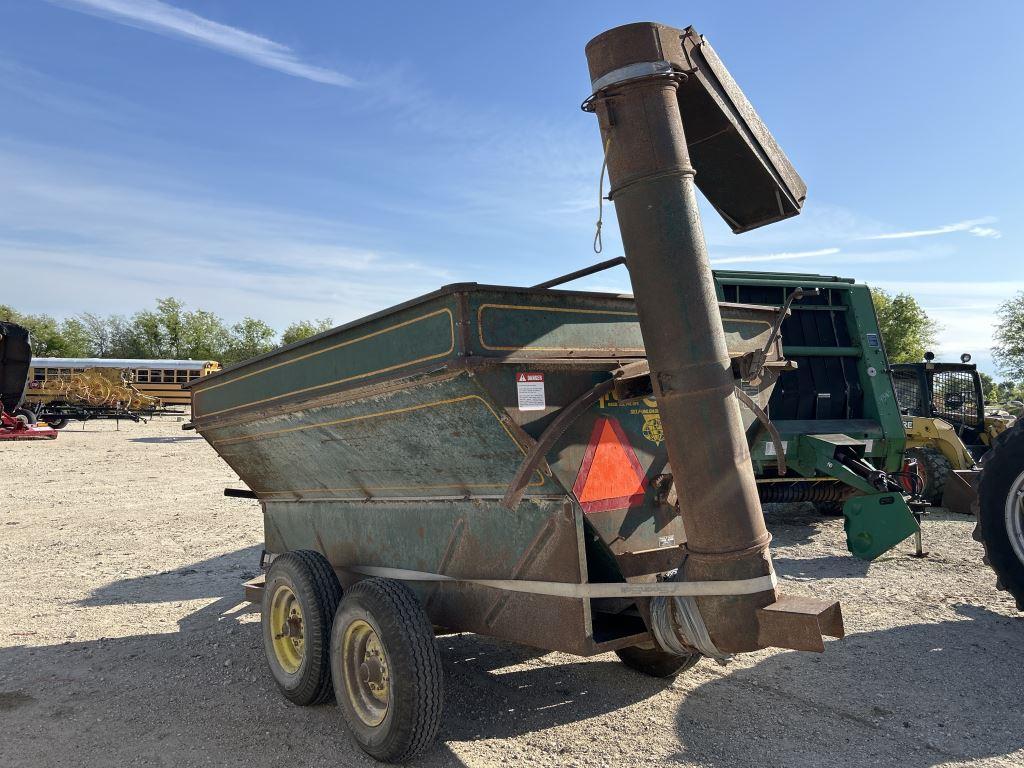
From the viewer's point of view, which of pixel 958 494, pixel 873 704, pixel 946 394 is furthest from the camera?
pixel 946 394

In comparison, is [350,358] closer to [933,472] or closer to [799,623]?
[799,623]

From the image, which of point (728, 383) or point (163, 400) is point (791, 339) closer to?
point (728, 383)

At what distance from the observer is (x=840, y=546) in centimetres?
769

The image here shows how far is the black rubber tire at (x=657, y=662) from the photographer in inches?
163

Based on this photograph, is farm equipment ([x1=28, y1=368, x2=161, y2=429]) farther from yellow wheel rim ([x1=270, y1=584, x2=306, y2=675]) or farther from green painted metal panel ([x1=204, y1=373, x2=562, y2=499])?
yellow wheel rim ([x1=270, y1=584, x2=306, y2=675])

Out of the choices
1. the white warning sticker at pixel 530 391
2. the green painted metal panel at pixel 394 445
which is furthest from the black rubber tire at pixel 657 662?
the white warning sticker at pixel 530 391

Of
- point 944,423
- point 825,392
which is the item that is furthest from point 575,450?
point 944,423

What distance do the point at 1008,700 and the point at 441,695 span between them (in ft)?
9.59

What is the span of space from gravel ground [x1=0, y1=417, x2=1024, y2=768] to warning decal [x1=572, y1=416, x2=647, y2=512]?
1.14 m

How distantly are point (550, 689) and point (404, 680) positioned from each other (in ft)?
4.29

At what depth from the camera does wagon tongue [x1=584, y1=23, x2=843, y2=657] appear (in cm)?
282

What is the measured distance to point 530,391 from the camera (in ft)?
10.2

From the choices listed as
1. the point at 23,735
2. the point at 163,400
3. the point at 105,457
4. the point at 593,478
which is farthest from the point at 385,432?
the point at 163,400

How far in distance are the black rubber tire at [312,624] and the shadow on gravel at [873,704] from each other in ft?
5.98
